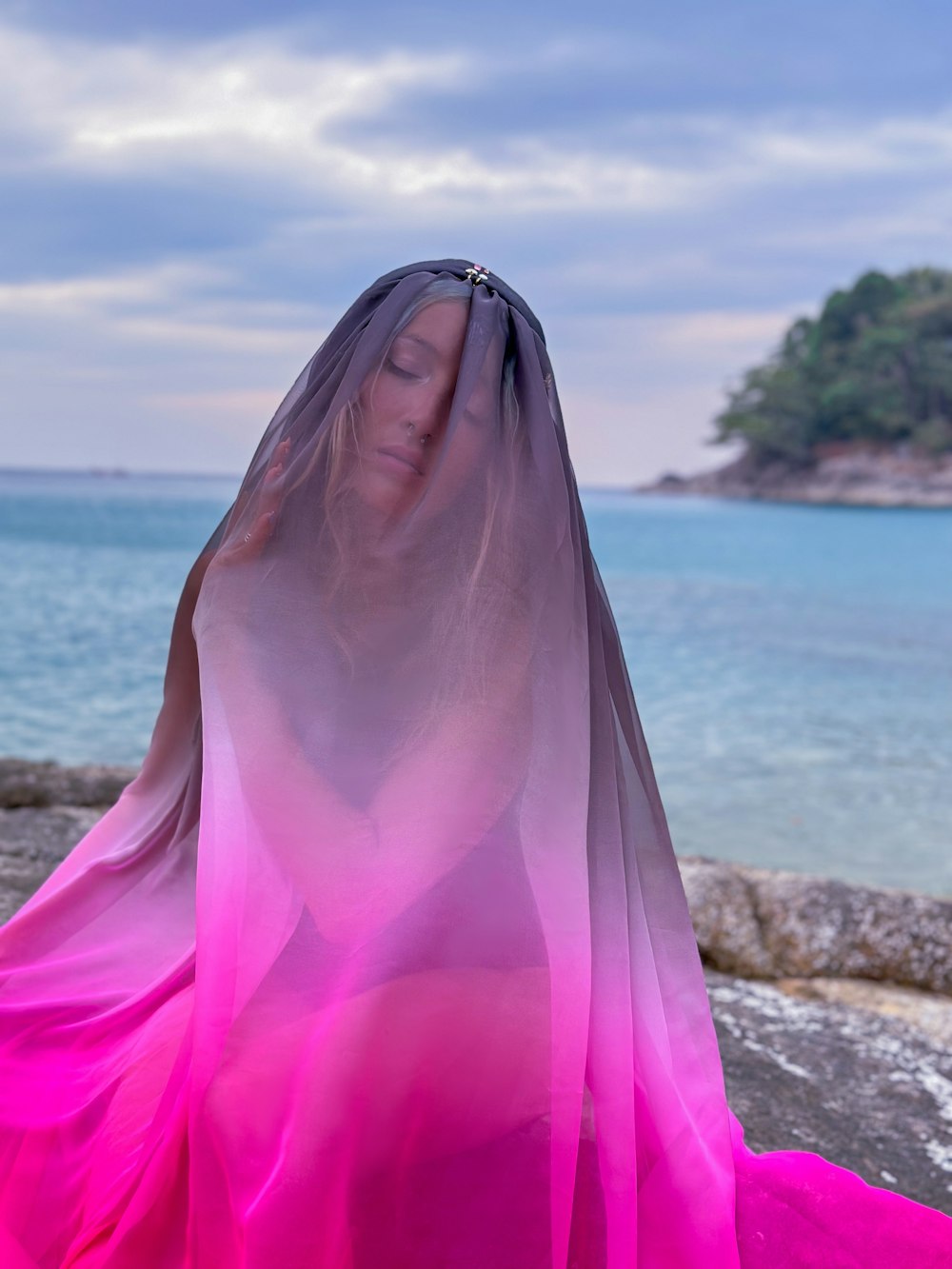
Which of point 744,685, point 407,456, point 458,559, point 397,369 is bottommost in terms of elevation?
point 744,685

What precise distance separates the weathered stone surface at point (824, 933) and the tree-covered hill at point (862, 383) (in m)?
53.3

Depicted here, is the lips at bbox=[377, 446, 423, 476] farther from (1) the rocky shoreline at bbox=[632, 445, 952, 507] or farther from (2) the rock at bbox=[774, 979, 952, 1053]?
(1) the rocky shoreline at bbox=[632, 445, 952, 507]

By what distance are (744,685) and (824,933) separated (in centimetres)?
1073

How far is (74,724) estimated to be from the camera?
1103cm

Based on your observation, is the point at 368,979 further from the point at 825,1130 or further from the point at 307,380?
the point at 825,1130

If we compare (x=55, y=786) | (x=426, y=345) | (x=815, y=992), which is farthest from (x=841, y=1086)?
(x=55, y=786)

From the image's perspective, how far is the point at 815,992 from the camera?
346 centimetres

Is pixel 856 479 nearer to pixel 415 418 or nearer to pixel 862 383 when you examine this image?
pixel 862 383

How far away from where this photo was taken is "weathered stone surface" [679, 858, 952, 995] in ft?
11.6

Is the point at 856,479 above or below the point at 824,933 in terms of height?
above

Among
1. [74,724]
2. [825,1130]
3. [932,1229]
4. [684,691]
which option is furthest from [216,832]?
[684,691]

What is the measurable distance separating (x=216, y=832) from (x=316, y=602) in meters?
0.37

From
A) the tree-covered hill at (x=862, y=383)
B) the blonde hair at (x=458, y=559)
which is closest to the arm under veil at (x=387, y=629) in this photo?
the blonde hair at (x=458, y=559)

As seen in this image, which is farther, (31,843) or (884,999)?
(31,843)
